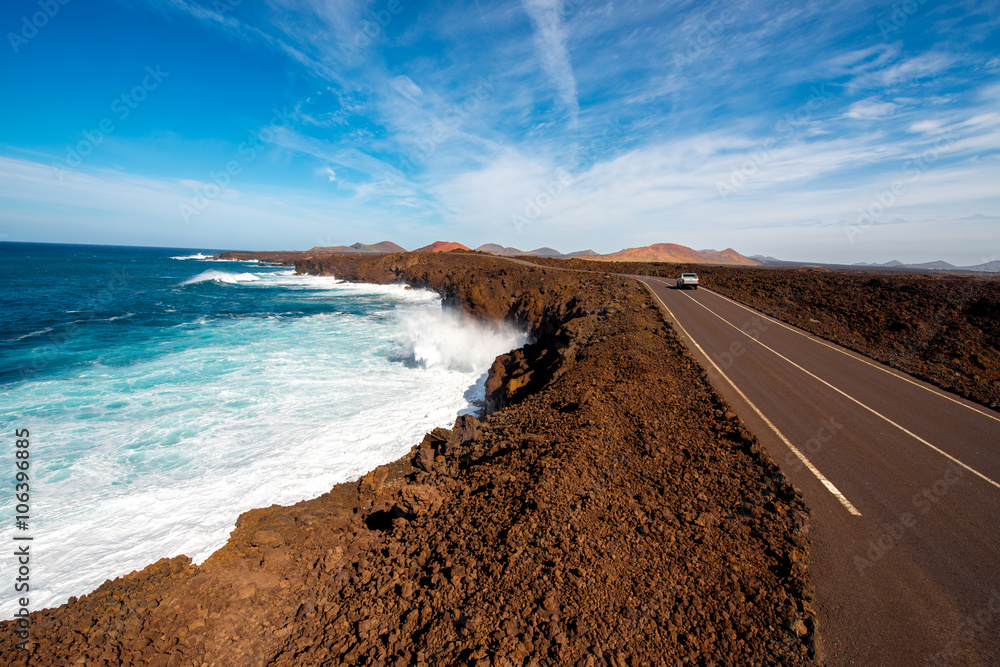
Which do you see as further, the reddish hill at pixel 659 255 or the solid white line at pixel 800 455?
the reddish hill at pixel 659 255

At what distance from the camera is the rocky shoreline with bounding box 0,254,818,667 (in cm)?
378

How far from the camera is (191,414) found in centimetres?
1362

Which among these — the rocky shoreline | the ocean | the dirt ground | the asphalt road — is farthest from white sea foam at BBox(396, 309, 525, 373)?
the dirt ground

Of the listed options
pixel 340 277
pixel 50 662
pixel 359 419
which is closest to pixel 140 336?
pixel 359 419

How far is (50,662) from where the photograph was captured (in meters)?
3.84

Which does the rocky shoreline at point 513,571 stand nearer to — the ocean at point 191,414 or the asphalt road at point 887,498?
the asphalt road at point 887,498

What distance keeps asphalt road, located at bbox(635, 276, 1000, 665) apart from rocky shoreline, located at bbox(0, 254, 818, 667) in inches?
17.6

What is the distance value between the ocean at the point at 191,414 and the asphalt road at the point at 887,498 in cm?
975

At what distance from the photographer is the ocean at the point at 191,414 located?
319 inches


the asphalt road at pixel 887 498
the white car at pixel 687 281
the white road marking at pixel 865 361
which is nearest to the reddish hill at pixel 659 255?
the white car at pixel 687 281

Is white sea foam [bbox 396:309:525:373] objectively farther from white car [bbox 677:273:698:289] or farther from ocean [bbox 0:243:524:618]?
white car [bbox 677:273:698:289]

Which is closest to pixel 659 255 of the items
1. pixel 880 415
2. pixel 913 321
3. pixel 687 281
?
pixel 687 281

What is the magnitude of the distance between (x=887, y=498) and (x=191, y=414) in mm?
19164

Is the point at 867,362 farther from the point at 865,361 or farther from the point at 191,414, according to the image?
the point at 191,414
